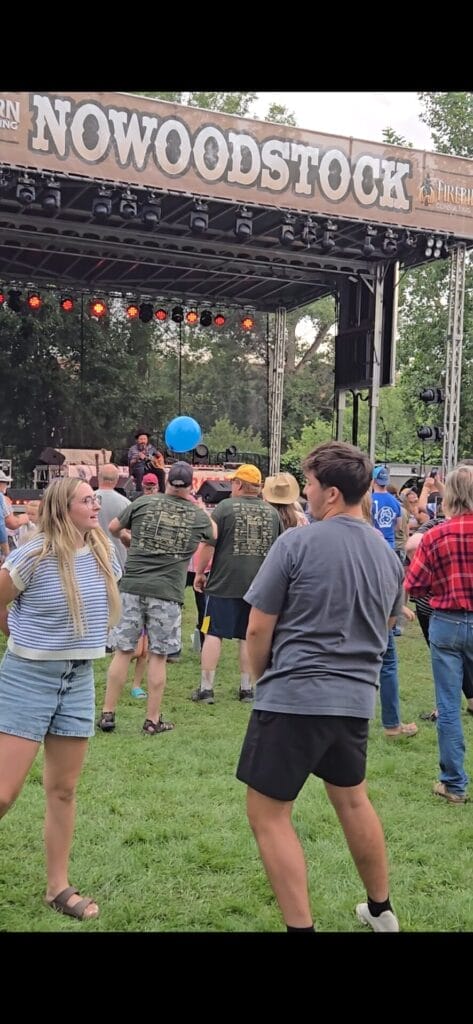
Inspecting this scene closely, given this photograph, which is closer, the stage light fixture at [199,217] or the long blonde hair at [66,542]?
the long blonde hair at [66,542]

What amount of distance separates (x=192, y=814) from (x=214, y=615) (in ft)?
7.09

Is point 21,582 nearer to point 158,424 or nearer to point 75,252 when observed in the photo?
point 75,252

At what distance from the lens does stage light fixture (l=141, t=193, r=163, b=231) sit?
11375 mm

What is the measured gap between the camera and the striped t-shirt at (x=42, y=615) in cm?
282

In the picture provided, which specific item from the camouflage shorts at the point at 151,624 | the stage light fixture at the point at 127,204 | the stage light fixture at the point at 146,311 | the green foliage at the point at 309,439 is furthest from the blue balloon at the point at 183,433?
the green foliage at the point at 309,439

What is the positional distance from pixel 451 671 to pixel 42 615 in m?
2.16

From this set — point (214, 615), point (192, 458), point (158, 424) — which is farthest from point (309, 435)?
point (214, 615)

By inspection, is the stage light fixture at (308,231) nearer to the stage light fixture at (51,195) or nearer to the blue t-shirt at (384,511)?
the stage light fixture at (51,195)

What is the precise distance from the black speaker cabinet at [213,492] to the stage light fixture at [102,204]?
469cm

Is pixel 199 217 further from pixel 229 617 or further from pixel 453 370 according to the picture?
pixel 229 617

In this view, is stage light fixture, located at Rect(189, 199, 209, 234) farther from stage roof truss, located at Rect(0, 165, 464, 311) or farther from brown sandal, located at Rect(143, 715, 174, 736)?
brown sandal, located at Rect(143, 715, 174, 736)

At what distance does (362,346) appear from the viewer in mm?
14695

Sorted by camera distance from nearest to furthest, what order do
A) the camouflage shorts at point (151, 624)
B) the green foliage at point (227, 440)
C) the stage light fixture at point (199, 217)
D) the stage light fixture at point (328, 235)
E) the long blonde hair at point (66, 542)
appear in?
the long blonde hair at point (66, 542) → the camouflage shorts at point (151, 624) → the stage light fixture at point (199, 217) → the stage light fixture at point (328, 235) → the green foliage at point (227, 440)

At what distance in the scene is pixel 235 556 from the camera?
597 cm
